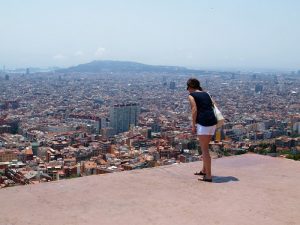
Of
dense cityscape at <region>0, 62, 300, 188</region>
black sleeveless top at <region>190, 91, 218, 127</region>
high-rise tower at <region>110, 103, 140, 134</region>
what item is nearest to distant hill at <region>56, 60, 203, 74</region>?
dense cityscape at <region>0, 62, 300, 188</region>

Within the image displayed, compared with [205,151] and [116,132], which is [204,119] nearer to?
[205,151]

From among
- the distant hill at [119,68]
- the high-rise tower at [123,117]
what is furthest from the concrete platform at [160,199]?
the distant hill at [119,68]

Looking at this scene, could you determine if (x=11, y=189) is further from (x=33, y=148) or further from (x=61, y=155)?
(x=33, y=148)

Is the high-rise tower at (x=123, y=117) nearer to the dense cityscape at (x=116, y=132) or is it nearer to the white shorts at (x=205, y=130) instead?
the dense cityscape at (x=116, y=132)

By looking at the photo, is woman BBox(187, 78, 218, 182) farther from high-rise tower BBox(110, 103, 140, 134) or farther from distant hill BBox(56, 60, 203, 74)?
distant hill BBox(56, 60, 203, 74)

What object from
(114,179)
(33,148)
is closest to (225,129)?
(33,148)
